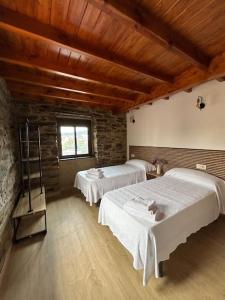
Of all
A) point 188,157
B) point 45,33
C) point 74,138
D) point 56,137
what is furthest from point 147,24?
point 74,138

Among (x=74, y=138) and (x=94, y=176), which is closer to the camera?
(x=94, y=176)

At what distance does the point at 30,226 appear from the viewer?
243 cm

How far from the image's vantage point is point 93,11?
127cm

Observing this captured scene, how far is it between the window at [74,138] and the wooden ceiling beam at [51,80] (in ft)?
4.67

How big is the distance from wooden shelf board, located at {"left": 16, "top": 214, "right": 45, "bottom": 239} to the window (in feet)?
5.94

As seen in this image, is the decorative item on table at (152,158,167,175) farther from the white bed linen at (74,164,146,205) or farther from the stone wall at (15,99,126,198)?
the stone wall at (15,99,126,198)

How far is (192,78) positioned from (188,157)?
1.51 metres

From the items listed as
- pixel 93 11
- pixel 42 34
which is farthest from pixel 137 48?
pixel 42 34

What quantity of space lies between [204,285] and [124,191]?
4.33 feet

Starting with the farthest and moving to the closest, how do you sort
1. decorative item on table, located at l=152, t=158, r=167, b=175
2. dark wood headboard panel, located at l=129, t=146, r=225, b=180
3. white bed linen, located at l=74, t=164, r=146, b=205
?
1. decorative item on table, located at l=152, t=158, r=167, b=175
2. white bed linen, located at l=74, t=164, r=146, b=205
3. dark wood headboard panel, located at l=129, t=146, r=225, b=180

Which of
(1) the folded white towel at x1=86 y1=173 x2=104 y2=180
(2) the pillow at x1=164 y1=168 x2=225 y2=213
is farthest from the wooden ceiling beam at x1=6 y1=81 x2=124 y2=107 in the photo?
(2) the pillow at x1=164 y1=168 x2=225 y2=213

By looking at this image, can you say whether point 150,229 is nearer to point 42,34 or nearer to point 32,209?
point 32,209

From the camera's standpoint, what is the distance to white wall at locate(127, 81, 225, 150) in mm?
2521

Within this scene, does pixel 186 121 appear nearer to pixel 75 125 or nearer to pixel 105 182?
pixel 105 182
